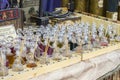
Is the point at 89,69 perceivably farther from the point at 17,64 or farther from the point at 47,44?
the point at 17,64

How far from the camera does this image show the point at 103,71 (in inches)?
87.0

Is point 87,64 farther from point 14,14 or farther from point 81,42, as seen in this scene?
point 14,14

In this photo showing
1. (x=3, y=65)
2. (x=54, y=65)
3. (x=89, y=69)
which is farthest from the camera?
(x=89, y=69)

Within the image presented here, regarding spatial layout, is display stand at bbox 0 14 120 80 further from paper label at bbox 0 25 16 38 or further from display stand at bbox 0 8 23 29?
display stand at bbox 0 8 23 29

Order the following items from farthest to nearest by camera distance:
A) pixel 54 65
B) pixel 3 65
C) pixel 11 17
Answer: pixel 11 17 < pixel 54 65 < pixel 3 65

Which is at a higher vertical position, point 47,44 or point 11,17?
point 11,17

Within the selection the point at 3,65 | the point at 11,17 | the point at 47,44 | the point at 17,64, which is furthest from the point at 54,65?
the point at 11,17

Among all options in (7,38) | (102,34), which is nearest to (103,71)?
(102,34)

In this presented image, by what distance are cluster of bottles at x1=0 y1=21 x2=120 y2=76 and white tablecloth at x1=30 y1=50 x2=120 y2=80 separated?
3.8 inches

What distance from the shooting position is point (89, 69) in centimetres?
209

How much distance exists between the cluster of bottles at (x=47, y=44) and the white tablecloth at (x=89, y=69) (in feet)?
0.32

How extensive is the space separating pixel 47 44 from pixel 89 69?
0.38 m

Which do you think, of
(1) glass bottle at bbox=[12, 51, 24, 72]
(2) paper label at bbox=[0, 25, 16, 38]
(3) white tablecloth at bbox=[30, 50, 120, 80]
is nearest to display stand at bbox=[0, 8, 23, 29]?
(2) paper label at bbox=[0, 25, 16, 38]

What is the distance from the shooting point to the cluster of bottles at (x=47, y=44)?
1.82 meters
